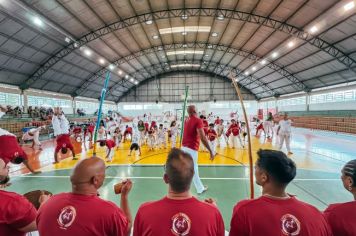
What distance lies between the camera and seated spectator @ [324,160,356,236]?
6.28 ft

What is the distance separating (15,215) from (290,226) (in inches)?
85.1

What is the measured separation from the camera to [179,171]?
1.83 metres

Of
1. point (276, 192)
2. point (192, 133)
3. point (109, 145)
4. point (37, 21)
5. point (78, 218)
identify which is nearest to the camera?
point (78, 218)

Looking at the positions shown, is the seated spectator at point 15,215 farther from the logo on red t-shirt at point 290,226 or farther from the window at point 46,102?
the window at point 46,102

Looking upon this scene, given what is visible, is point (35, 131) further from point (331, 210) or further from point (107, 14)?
point (331, 210)

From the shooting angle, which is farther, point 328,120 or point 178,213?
point 328,120

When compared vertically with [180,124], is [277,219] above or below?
below

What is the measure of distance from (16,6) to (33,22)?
5.80 ft

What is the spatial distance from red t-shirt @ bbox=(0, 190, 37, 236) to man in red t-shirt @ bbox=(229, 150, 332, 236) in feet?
5.70

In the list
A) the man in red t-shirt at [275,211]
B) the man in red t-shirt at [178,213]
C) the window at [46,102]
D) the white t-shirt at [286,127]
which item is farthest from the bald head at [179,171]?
the window at [46,102]

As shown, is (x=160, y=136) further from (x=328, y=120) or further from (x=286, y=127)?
(x=328, y=120)

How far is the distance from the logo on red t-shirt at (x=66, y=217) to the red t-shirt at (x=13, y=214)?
0.38 meters

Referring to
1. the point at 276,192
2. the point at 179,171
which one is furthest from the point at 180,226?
the point at 276,192

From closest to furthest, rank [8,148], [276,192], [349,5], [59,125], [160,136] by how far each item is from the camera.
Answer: [276,192]
[8,148]
[59,125]
[349,5]
[160,136]
